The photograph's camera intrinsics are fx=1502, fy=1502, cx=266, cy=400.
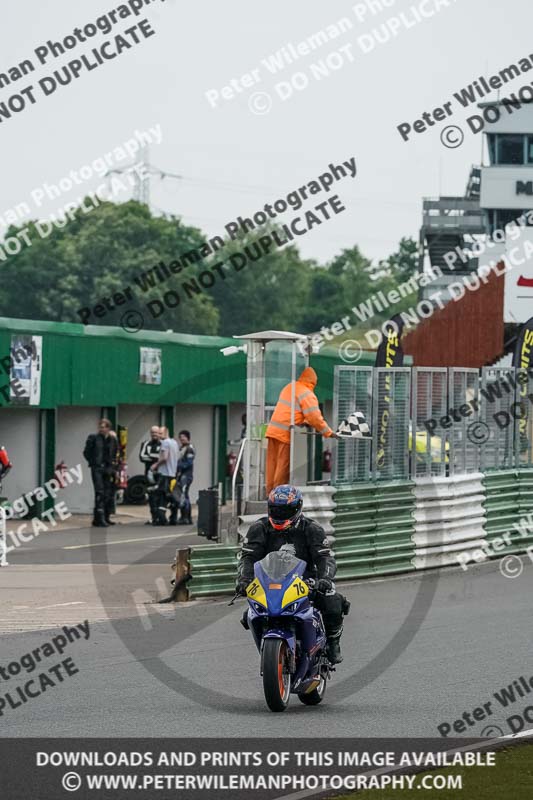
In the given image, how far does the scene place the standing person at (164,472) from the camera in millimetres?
26688

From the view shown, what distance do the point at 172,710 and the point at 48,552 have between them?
12585mm

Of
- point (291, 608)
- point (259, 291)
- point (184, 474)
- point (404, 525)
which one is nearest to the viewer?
point (291, 608)

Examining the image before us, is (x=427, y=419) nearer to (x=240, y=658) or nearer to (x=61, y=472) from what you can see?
(x=240, y=658)

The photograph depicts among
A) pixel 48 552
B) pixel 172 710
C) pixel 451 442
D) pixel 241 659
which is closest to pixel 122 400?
pixel 48 552

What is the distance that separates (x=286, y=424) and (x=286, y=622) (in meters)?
7.56

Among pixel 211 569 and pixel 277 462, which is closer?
pixel 211 569

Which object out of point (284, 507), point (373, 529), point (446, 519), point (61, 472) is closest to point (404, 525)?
point (373, 529)

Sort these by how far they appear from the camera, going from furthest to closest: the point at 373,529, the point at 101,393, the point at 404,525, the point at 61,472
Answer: the point at 101,393 → the point at 61,472 → the point at 404,525 → the point at 373,529

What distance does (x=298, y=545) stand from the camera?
10.2m

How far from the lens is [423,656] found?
41.0 ft

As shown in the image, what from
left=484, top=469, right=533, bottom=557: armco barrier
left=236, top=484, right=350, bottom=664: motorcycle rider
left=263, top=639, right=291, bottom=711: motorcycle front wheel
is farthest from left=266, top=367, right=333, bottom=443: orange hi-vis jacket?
left=263, top=639, right=291, bottom=711: motorcycle front wheel

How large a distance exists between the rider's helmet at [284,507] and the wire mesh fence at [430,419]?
761cm

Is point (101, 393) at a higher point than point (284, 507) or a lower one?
higher
